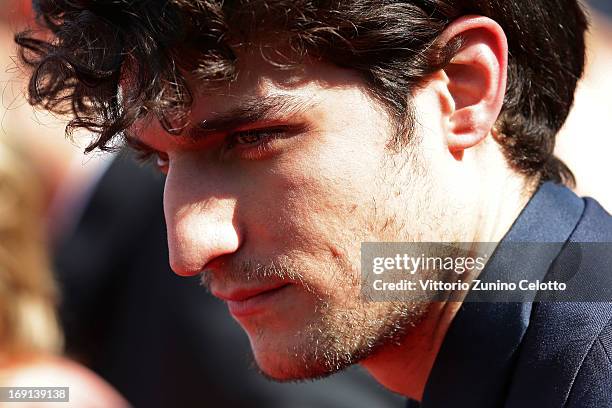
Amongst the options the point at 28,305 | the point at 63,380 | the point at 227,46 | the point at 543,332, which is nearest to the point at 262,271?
the point at 227,46

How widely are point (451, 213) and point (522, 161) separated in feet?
0.99

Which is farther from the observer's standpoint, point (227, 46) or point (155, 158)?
point (155, 158)

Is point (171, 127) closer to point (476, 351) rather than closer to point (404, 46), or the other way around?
point (404, 46)

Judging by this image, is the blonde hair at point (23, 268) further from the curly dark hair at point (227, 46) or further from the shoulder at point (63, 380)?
the curly dark hair at point (227, 46)

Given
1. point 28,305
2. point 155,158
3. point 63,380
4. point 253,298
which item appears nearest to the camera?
point 253,298

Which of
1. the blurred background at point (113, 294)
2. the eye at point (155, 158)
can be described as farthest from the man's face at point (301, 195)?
the blurred background at point (113, 294)

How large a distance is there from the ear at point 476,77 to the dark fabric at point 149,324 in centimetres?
167

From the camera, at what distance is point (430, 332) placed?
237 centimetres

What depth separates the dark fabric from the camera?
12.3 ft

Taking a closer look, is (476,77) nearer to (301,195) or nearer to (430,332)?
(301,195)

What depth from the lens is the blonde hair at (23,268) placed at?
3.61 meters

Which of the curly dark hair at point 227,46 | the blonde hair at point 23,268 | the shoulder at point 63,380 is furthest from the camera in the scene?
the blonde hair at point 23,268

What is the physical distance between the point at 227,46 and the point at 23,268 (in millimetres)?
1985

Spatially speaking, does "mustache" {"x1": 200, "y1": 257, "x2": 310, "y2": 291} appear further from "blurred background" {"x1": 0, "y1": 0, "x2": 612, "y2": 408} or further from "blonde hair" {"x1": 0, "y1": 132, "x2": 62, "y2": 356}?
"blonde hair" {"x1": 0, "y1": 132, "x2": 62, "y2": 356}
